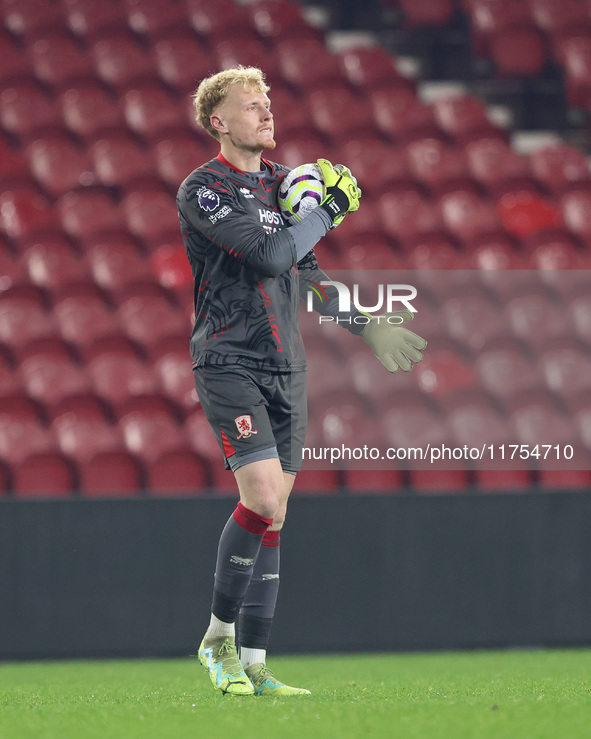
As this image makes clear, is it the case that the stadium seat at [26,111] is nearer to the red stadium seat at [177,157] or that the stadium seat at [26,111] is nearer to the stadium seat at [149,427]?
the red stadium seat at [177,157]

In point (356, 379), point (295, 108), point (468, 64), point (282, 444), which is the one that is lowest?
point (282, 444)

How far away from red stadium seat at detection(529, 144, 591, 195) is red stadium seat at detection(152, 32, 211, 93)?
2.01 metres

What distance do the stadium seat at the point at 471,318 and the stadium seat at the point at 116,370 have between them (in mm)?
1411

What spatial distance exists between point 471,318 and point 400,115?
5.97 feet

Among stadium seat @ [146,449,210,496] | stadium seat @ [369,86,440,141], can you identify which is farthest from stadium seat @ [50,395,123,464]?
stadium seat @ [369,86,440,141]

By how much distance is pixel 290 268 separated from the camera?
2.71 meters

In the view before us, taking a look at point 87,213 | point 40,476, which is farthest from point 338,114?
point 40,476

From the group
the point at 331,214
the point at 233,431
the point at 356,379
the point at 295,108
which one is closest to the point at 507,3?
the point at 295,108

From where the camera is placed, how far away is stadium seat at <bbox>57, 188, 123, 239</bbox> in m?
5.78

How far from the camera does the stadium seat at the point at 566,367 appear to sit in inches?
195

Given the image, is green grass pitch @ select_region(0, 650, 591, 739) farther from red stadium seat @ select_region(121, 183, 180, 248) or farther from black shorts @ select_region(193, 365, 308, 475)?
red stadium seat @ select_region(121, 183, 180, 248)

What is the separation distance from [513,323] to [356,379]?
0.82m

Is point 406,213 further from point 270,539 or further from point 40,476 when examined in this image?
point 270,539

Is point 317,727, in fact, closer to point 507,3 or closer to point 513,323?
point 513,323
